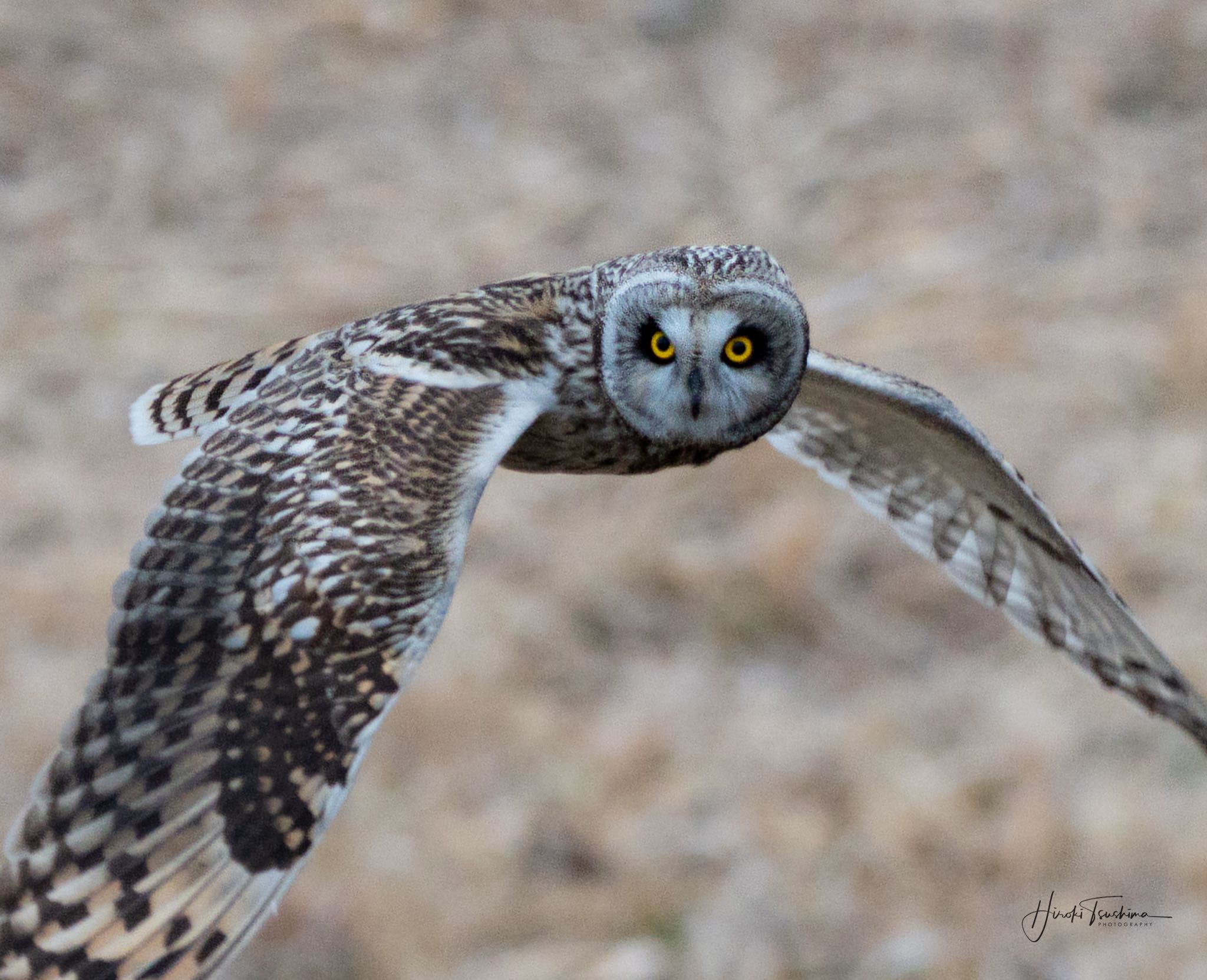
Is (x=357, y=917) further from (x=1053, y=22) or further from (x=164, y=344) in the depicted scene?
(x=1053, y=22)

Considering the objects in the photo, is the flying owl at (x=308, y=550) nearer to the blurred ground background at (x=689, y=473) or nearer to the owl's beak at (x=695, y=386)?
the owl's beak at (x=695, y=386)

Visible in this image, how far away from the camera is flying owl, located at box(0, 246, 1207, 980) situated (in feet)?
8.71

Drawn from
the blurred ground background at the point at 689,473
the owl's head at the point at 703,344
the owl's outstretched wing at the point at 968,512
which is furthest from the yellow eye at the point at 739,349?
the blurred ground background at the point at 689,473

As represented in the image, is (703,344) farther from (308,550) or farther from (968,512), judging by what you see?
(968,512)

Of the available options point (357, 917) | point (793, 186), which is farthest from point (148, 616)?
point (793, 186)

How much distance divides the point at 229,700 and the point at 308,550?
11.8 inches

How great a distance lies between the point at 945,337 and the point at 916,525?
8.35 metres

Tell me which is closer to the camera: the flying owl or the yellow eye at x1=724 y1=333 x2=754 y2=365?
the flying owl

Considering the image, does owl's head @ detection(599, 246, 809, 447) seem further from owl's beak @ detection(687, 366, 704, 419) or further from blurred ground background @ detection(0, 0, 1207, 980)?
blurred ground background @ detection(0, 0, 1207, 980)

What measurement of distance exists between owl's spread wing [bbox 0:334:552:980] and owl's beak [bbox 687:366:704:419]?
1.32ft

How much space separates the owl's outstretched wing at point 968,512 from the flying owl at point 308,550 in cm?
54

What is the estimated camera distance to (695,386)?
3018 millimetres

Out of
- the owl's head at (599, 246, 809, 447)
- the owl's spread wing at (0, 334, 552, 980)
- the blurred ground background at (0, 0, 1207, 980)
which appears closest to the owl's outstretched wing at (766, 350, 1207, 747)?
the owl's head at (599, 246, 809, 447)

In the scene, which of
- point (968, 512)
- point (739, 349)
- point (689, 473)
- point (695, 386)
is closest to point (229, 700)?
point (695, 386)
